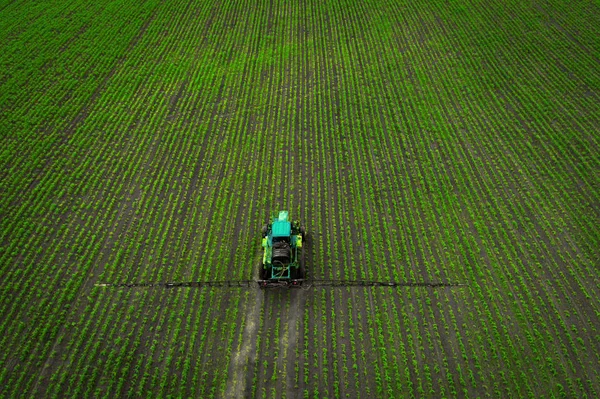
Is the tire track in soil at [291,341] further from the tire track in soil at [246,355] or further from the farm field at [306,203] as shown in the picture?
the tire track in soil at [246,355]

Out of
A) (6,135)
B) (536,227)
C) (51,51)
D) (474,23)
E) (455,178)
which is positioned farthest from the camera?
(474,23)

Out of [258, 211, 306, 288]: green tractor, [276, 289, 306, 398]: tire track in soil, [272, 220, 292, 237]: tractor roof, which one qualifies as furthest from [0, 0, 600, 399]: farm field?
[272, 220, 292, 237]: tractor roof

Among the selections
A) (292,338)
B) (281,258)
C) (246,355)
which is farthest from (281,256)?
(246,355)

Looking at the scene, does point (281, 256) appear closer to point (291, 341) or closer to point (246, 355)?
point (291, 341)

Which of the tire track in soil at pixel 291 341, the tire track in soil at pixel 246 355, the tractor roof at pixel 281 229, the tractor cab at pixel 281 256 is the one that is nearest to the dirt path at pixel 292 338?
the tire track in soil at pixel 291 341

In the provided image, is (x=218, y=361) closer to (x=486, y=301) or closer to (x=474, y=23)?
(x=486, y=301)

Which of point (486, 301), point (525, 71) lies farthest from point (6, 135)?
point (525, 71)

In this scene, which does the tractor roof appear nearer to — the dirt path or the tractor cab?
the tractor cab
